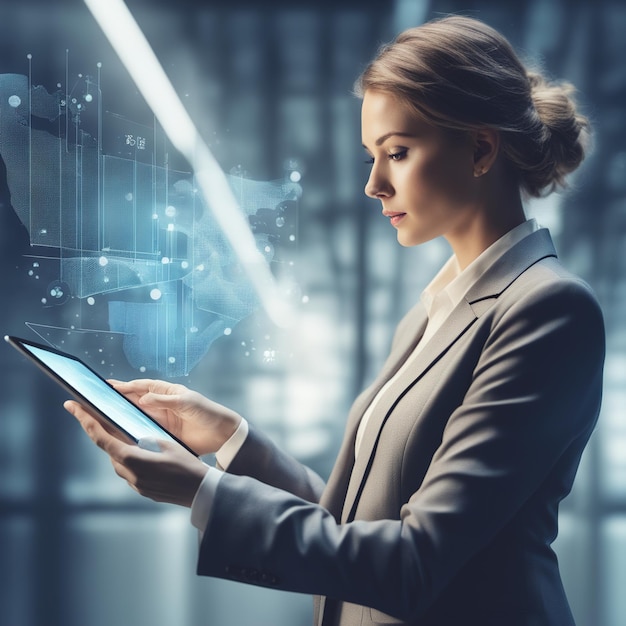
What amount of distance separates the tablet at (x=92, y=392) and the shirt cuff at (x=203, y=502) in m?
0.11

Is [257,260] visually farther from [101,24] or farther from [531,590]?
[531,590]

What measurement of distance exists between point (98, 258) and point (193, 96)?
1.64 feet

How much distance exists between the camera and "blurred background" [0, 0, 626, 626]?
1.63 m

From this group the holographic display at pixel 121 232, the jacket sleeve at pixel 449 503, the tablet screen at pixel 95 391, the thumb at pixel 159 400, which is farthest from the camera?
the holographic display at pixel 121 232

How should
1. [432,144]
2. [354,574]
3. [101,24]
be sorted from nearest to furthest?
[354,574] < [432,144] < [101,24]

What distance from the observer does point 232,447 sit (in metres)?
1.13

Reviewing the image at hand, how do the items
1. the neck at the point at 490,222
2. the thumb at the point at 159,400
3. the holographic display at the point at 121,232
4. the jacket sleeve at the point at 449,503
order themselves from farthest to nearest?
the holographic display at the point at 121,232, the thumb at the point at 159,400, the neck at the point at 490,222, the jacket sleeve at the point at 449,503

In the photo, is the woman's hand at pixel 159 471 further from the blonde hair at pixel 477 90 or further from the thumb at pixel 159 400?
the blonde hair at pixel 477 90

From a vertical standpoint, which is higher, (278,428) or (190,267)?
(190,267)

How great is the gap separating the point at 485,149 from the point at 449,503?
487 mm

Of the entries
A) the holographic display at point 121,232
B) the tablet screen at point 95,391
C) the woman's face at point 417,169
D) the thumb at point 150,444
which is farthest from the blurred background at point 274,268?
the thumb at point 150,444

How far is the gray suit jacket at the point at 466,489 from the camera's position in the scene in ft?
2.28

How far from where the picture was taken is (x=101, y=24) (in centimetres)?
164

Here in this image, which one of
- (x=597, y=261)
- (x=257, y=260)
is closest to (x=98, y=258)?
(x=257, y=260)
